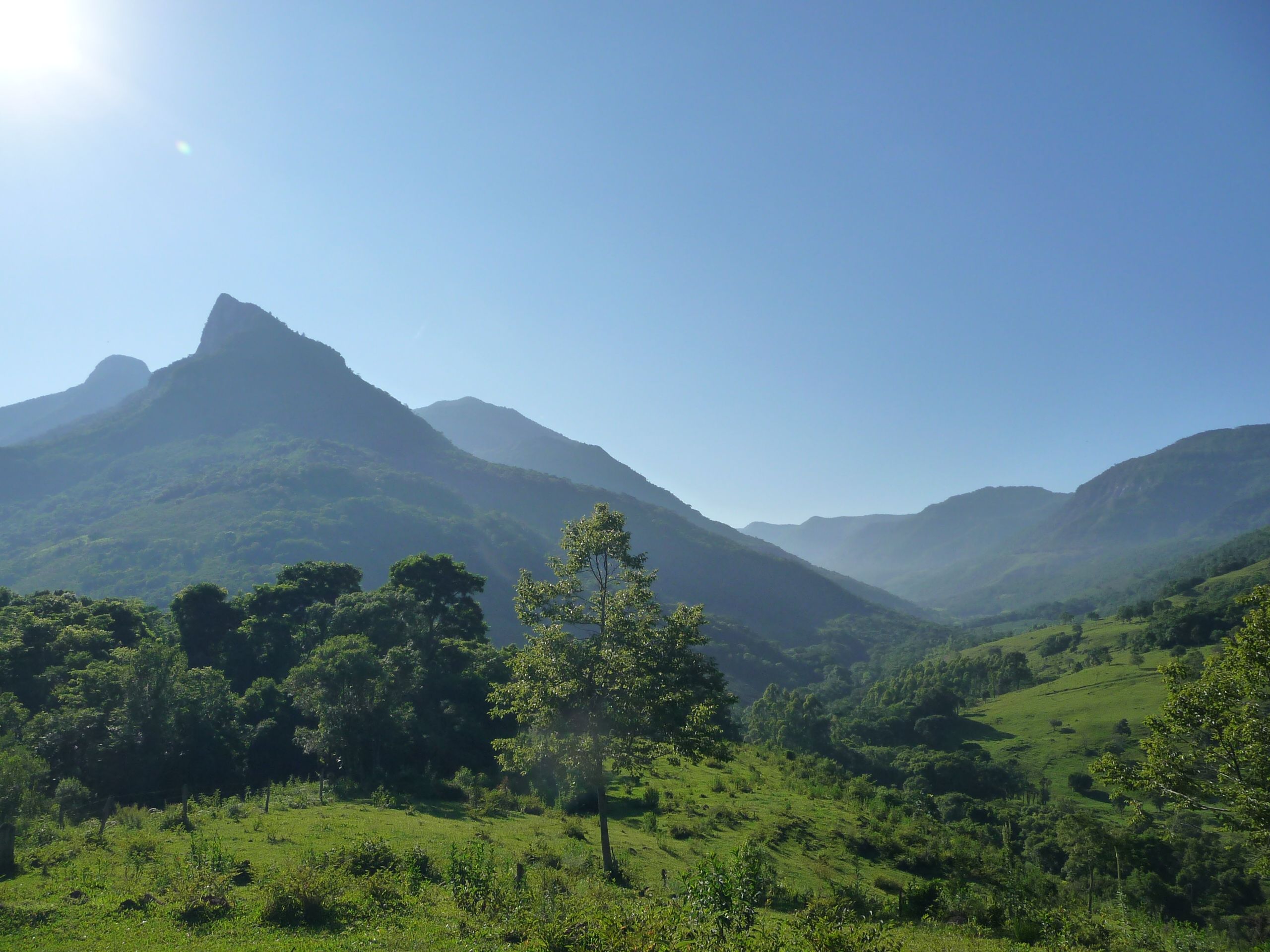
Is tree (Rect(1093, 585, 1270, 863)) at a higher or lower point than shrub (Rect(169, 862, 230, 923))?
higher

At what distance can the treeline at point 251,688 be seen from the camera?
32.3 m

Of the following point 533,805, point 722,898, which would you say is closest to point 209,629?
point 533,805

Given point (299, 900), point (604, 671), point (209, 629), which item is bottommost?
point (209, 629)

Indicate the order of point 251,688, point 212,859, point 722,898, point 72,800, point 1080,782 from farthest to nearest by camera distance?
1. point 1080,782
2. point 251,688
3. point 72,800
4. point 212,859
5. point 722,898

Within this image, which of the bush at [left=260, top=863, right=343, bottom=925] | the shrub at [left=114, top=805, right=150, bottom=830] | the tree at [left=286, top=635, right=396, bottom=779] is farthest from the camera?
the tree at [left=286, top=635, right=396, bottom=779]

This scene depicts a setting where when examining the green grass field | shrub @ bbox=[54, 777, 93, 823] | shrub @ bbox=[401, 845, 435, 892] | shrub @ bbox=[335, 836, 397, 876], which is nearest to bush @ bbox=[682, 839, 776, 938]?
the green grass field

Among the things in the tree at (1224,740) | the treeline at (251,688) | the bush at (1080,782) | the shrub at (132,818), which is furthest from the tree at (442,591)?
the bush at (1080,782)

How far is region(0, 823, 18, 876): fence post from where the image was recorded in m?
16.0

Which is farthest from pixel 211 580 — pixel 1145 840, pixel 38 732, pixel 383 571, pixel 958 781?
pixel 1145 840

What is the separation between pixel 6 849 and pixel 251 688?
31311 millimetres

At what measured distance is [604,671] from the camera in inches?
741

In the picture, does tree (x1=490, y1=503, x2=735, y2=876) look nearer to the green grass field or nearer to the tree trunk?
the tree trunk

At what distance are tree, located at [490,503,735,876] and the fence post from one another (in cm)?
1241

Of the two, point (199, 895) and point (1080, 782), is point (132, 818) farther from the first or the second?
point (1080, 782)
